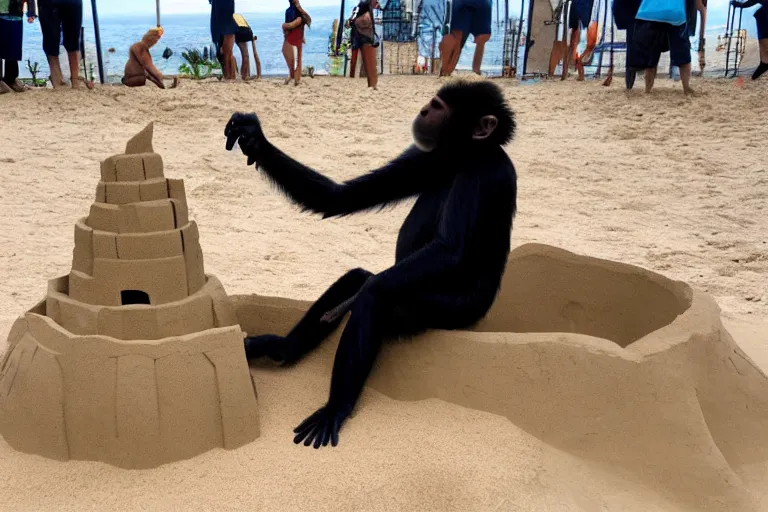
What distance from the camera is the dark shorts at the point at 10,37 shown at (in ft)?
24.6

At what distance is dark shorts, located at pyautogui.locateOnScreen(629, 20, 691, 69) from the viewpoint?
8289mm

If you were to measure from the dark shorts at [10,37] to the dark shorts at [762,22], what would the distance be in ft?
27.7

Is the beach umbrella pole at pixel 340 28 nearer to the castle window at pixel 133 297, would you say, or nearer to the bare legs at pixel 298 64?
the bare legs at pixel 298 64

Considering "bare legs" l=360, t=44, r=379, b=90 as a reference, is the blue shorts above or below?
above

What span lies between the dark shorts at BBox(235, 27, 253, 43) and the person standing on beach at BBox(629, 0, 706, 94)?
5352 mm

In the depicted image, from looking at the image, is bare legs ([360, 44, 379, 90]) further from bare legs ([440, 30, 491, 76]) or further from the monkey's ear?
the monkey's ear

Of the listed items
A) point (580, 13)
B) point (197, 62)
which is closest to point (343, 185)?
point (580, 13)

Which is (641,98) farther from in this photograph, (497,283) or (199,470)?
(199,470)

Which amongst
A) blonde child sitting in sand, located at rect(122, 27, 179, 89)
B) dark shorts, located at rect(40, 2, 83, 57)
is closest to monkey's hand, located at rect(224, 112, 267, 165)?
blonde child sitting in sand, located at rect(122, 27, 179, 89)

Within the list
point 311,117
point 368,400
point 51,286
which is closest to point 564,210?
point 311,117

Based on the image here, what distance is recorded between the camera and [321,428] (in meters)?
2.18

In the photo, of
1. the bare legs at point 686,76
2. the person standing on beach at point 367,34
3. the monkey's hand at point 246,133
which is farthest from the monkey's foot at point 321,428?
the bare legs at point 686,76

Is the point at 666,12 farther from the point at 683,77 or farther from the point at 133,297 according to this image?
the point at 133,297

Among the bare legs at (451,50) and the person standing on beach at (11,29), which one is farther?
the bare legs at (451,50)
